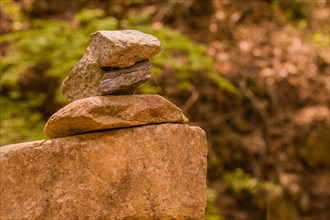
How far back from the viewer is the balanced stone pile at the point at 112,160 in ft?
9.80

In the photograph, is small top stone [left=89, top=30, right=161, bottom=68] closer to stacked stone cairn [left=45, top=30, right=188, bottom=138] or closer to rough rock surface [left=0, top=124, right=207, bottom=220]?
stacked stone cairn [left=45, top=30, right=188, bottom=138]

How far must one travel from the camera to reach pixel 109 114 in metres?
2.96

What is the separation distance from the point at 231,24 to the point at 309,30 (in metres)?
1.49

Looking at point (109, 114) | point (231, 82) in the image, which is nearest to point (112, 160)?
point (109, 114)

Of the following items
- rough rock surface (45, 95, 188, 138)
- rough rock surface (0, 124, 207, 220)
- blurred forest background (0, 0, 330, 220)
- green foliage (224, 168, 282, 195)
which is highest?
rough rock surface (45, 95, 188, 138)

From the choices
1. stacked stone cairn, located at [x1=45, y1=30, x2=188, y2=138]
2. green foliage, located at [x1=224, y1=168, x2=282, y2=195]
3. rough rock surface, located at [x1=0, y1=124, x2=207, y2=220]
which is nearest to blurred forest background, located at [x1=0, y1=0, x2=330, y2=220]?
green foliage, located at [x1=224, y1=168, x2=282, y2=195]

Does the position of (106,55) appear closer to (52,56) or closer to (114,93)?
(114,93)

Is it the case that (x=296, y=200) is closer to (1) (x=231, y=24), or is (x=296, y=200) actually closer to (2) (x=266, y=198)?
(2) (x=266, y=198)

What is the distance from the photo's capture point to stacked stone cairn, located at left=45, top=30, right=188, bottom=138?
115 inches

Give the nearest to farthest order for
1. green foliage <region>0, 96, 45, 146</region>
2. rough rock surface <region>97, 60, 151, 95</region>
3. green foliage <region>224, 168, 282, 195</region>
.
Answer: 1. rough rock surface <region>97, 60, 151, 95</region>
2. green foliage <region>0, 96, 45, 146</region>
3. green foliage <region>224, 168, 282, 195</region>

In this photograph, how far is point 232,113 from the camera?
823 centimetres

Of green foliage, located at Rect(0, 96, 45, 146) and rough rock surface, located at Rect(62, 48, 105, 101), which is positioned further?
green foliage, located at Rect(0, 96, 45, 146)

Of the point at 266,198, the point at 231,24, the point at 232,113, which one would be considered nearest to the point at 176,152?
the point at 266,198

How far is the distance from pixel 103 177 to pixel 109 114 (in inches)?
13.7
